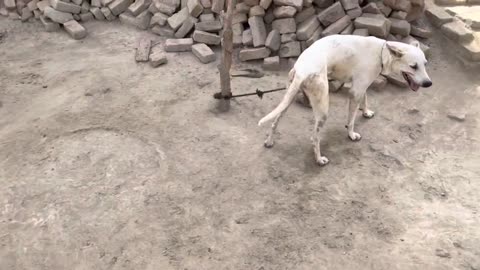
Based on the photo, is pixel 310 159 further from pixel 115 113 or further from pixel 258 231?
pixel 115 113

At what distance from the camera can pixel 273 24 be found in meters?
6.78

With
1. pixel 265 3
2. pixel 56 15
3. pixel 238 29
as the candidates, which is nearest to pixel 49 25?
pixel 56 15

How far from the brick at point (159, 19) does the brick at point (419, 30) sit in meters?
3.87

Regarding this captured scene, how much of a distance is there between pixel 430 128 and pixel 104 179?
3851 mm

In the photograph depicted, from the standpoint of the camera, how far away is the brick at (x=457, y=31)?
268 inches

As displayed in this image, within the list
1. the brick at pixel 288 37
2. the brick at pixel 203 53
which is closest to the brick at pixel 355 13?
the brick at pixel 288 37

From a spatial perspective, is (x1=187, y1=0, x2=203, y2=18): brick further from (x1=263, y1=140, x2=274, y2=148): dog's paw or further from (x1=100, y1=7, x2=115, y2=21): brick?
(x1=263, y1=140, x2=274, y2=148): dog's paw

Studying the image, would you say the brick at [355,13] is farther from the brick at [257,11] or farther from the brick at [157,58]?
the brick at [157,58]

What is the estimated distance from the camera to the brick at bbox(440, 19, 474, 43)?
6.82m

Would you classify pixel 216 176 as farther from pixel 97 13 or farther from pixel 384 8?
Answer: pixel 97 13

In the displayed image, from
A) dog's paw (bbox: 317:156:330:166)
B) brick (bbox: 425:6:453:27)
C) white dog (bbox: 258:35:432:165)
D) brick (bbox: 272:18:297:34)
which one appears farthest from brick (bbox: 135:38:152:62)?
brick (bbox: 425:6:453:27)

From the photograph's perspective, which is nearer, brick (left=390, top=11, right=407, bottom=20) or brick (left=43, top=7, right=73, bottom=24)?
brick (left=390, top=11, right=407, bottom=20)

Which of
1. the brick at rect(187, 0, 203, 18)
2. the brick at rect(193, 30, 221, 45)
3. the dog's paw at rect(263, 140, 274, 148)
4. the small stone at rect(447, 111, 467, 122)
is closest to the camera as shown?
the dog's paw at rect(263, 140, 274, 148)

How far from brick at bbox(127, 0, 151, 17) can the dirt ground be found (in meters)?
1.31
